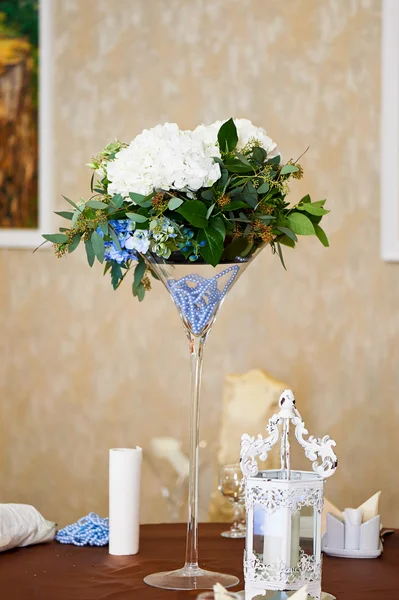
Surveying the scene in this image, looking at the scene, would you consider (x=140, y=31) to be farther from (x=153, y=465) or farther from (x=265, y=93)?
(x=153, y=465)

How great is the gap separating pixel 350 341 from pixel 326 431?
33 cm

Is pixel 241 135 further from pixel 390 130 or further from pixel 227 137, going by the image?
pixel 390 130

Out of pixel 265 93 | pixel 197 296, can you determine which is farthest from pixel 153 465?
pixel 197 296

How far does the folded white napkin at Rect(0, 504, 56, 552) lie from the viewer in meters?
1.57

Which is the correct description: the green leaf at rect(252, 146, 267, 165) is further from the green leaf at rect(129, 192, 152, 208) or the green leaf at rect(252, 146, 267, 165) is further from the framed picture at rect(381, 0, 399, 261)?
the framed picture at rect(381, 0, 399, 261)

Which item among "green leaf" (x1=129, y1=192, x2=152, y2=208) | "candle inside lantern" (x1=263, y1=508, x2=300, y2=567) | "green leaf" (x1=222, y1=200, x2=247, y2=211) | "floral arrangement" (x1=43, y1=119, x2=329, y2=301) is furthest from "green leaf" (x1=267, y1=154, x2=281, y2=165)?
"candle inside lantern" (x1=263, y1=508, x2=300, y2=567)

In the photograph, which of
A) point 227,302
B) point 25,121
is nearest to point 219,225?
point 227,302

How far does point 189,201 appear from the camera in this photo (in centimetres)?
136

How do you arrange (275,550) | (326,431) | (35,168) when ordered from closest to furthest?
(275,550) < (326,431) < (35,168)

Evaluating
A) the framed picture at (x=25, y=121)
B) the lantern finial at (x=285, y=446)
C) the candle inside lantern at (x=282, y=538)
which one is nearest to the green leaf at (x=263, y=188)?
the lantern finial at (x=285, y=446)

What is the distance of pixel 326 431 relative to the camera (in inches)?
121

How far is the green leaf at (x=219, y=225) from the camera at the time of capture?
1368mm

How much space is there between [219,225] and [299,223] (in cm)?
18

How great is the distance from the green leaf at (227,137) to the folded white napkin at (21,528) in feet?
2.48
